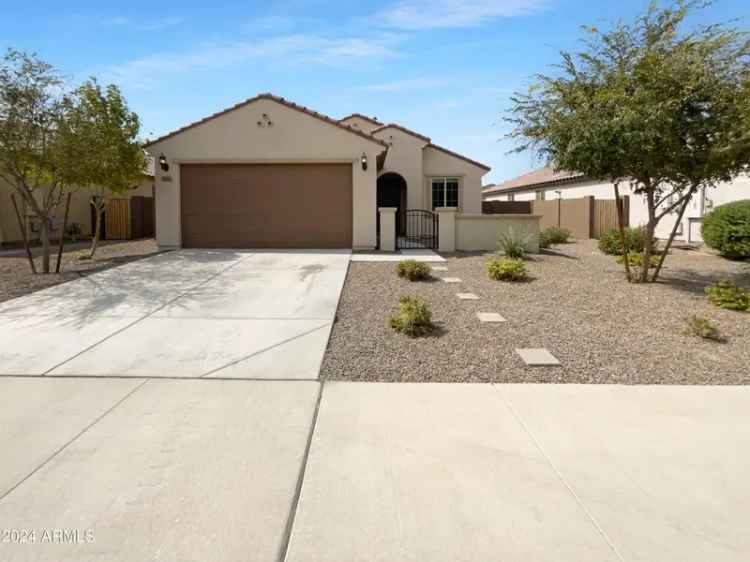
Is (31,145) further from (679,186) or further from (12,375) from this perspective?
(679,186)

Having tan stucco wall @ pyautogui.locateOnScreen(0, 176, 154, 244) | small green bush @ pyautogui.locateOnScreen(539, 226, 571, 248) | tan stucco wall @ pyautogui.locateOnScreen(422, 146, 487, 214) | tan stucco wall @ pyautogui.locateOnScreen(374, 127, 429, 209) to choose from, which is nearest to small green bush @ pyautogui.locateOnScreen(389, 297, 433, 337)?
small green bush @ pyautogui.locateOnScreen(539, 226, 571, 248)

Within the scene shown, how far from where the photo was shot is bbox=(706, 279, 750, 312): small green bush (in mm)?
→ 8219

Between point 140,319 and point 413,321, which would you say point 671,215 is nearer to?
point 413,321

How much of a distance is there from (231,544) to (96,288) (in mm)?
8290

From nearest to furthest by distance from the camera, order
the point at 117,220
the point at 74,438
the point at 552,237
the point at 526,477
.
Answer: the point at 526,477
the point at 74,438
the point at 552,237
the point at 117,220

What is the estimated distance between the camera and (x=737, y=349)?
20.9 ft

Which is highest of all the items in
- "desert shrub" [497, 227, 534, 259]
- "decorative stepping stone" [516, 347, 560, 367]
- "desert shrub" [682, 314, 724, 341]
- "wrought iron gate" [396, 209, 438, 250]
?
"wrought iron gate" [396, 209, 438, 250]

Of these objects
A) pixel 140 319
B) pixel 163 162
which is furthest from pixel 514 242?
pixel 163 162

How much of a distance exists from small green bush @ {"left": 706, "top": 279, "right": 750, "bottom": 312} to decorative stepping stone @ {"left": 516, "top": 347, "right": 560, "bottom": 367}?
4.17 m

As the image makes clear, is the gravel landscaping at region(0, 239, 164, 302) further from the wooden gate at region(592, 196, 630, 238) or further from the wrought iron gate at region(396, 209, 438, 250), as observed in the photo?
the wooden gate at region(592, 196, 630, 238)

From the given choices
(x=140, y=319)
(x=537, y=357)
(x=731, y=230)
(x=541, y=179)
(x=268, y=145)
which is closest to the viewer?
(x=537, y=357)

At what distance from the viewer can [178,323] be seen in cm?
735

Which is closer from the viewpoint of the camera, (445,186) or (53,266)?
(53,266)

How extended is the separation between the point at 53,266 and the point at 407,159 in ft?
45.8
